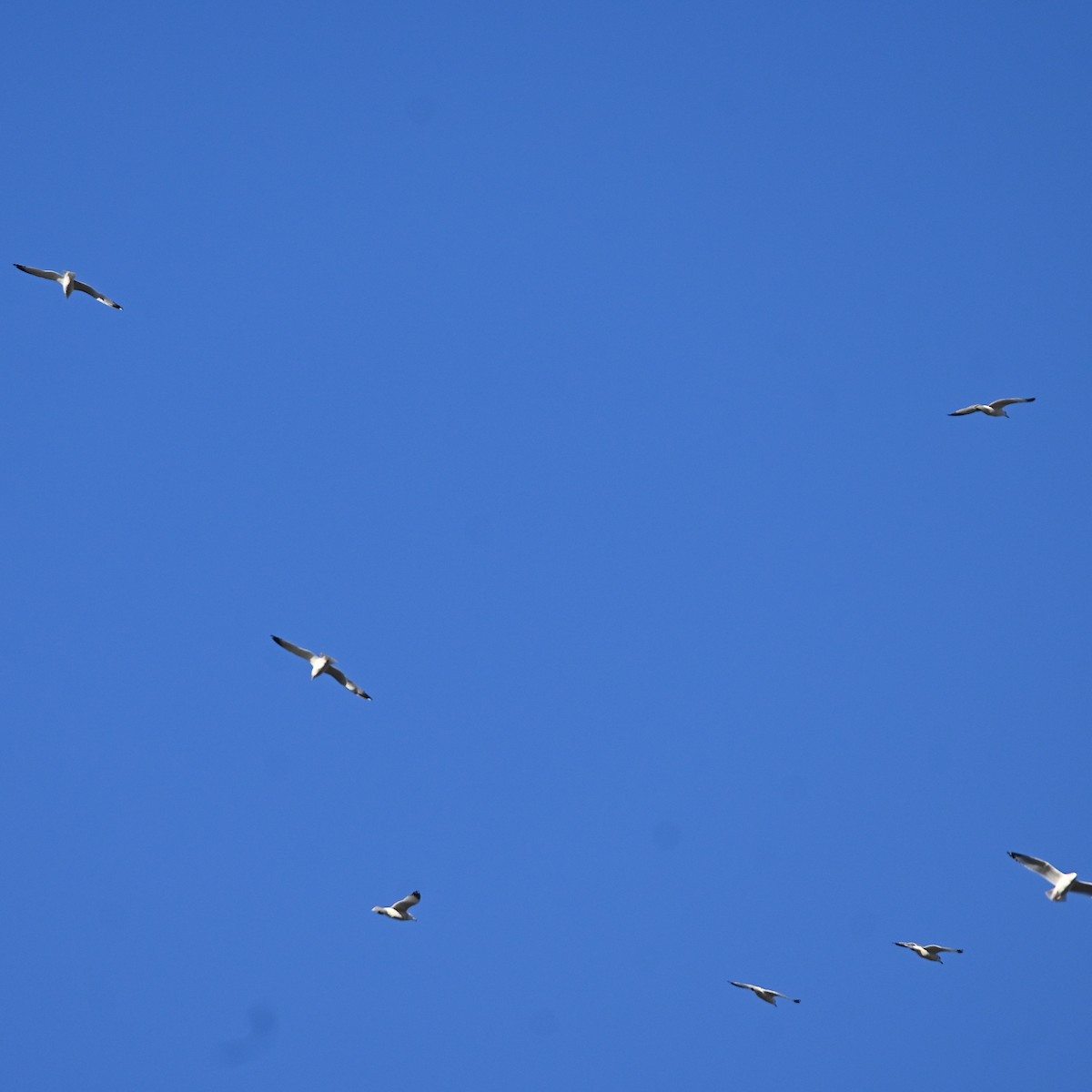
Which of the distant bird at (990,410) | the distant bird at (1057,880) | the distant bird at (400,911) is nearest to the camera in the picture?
the distant bird at (1057,880)

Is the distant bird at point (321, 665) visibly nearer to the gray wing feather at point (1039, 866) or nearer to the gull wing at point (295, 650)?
the gull wing at point (295, 650)

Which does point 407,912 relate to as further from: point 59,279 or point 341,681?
point 59,279

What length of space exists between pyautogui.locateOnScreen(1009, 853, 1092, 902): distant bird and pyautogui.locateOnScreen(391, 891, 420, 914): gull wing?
16.9m

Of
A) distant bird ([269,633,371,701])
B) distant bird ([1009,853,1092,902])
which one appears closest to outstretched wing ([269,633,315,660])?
distant bird ([269,633,371,701])

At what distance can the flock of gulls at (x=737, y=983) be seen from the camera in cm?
3944

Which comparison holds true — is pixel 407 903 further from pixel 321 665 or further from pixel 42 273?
pixel 42 273

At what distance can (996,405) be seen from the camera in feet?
178

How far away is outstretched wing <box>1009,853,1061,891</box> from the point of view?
39.7m

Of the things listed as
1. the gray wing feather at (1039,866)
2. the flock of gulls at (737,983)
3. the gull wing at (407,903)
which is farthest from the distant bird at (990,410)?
the gull wing at (407,903)

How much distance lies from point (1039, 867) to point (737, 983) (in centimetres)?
1380

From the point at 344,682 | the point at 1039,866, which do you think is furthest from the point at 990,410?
the point at 344,682

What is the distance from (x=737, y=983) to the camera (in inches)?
1989

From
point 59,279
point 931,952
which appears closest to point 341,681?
point 59,279

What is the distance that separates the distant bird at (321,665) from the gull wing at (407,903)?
644 centimetres
